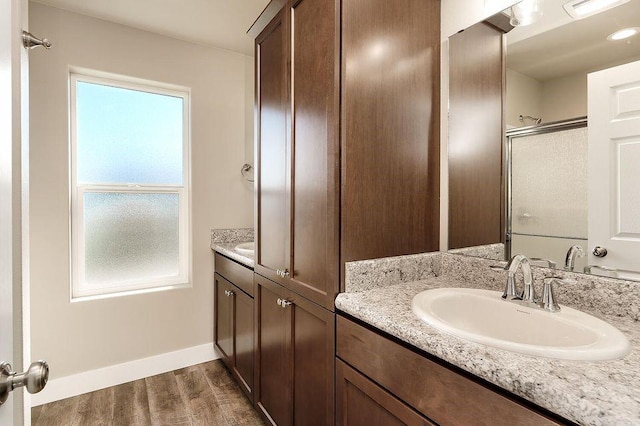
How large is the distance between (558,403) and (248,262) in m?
1.58

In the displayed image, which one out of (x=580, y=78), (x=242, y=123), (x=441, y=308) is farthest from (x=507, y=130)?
(x=242, y=123)

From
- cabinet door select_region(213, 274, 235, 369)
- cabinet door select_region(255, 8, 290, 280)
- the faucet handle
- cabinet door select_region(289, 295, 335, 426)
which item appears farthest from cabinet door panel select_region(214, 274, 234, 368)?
the faucet handle

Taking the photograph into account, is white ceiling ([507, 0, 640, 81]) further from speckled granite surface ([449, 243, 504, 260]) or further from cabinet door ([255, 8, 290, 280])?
cabinet door ([255, 8, 290, 280])

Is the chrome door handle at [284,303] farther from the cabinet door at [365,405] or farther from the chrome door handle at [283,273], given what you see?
the cabinet door at [365,405]

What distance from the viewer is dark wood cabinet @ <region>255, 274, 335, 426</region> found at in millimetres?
1176

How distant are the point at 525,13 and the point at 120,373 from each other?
10.0 ft

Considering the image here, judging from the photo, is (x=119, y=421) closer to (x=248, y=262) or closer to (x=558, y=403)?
(x=248, y=262)

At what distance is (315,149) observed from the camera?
1.25 metres

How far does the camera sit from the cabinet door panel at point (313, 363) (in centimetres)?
114

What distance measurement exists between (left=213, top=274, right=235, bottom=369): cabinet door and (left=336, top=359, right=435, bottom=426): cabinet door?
128cm

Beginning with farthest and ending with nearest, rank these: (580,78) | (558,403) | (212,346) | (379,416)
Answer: (212,346)
(580,78)
(379,416)
(558,403)

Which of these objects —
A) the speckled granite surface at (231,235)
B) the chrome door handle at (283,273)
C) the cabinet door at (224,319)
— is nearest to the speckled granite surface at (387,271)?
the chrome door handle at (283,273)

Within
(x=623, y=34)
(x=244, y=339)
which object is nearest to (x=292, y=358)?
(x=244, y=339)

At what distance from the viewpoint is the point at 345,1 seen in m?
1.12
